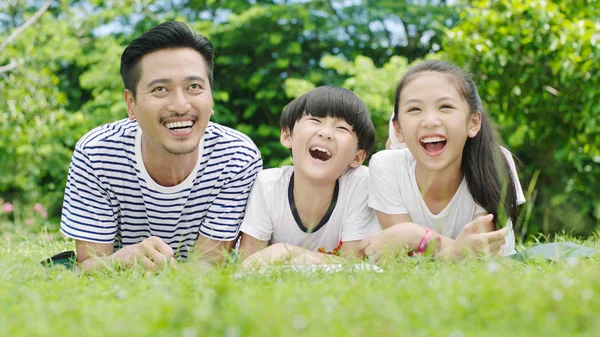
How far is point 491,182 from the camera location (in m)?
3.53

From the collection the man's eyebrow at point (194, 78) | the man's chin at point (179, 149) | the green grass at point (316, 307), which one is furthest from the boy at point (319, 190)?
the green grass at point (316, 307)

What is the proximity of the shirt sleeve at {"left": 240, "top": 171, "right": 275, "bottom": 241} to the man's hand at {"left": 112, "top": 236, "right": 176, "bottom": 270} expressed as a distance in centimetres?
69

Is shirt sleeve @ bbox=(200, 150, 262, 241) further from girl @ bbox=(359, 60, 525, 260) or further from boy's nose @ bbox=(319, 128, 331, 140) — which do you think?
girl @ bbox=(359, 60, 525, 260)

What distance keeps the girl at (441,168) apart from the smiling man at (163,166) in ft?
2.74

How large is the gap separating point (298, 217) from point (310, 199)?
0.41ft

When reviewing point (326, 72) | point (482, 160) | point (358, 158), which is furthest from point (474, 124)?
point (326, 72)

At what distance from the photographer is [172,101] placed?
3.34 metres

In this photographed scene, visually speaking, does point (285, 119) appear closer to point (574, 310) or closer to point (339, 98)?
point (339, 98)

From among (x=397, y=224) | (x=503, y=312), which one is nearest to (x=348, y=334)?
(x=503, y=312)

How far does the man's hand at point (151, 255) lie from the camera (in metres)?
2.82

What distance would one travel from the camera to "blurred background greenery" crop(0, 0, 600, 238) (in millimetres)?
6609

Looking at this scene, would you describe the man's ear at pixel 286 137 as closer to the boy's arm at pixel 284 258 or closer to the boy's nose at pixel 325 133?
the boy's nose at pixel 325 133

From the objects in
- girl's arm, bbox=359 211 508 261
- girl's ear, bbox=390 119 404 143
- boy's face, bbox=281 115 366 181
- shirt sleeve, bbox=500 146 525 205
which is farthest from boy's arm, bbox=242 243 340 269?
shirt sleeve, bbox=500 146 525 205

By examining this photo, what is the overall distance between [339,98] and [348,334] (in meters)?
2.29
